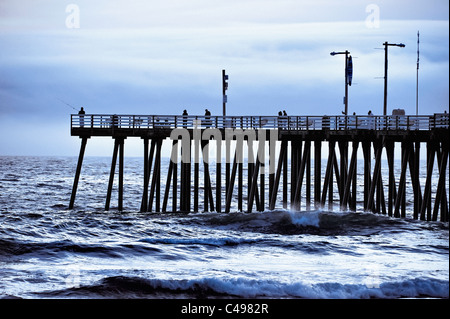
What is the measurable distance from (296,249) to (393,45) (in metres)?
17.2

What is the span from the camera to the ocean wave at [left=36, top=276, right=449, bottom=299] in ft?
64.7

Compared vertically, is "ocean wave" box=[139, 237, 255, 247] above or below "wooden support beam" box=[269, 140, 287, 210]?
below

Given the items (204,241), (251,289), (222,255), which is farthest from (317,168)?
(251,289)

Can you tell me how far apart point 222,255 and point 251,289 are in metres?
5.27

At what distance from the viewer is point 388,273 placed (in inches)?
858

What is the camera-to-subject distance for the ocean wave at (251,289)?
19.7 m

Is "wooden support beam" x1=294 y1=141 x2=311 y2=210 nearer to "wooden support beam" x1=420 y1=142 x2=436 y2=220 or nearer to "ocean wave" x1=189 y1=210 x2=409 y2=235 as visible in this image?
"ocean wave" x1=189 y1=210 x2=409 y2=235

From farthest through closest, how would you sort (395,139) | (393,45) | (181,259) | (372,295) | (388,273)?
(393,45) < (395,139) < (181,259) < (388,273) < (372,295)

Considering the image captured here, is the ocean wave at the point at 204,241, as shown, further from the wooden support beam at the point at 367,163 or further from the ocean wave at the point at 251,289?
the wooden support beam at the point at 367,163

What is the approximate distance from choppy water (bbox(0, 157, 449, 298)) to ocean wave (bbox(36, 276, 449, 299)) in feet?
0.09

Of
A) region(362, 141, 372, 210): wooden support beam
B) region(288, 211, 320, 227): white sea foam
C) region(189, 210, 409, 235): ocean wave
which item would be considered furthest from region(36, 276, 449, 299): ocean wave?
region(288, 211, 320, 227): white sea foam

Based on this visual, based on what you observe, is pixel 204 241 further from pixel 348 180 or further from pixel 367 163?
pixel 367 163
